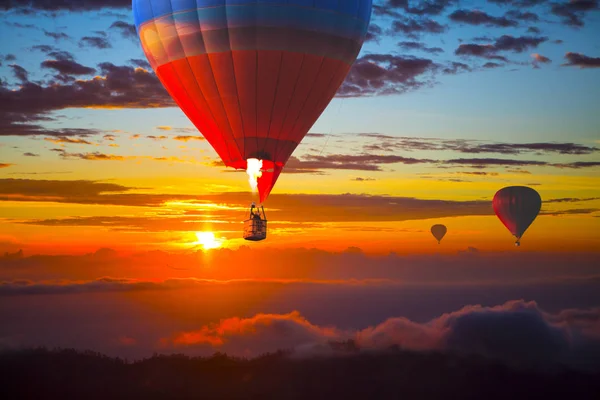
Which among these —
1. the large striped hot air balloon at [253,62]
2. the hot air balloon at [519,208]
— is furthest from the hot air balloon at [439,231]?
the large striped hot air balloon at [253,62]

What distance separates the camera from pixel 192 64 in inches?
1420

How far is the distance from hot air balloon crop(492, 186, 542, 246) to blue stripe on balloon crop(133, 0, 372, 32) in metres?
41.3

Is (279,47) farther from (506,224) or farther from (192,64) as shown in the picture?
(506,224)

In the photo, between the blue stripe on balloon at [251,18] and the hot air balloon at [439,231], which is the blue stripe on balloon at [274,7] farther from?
the hot air balloon at [439,231]

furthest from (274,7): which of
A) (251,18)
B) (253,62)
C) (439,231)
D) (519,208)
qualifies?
(439,231)

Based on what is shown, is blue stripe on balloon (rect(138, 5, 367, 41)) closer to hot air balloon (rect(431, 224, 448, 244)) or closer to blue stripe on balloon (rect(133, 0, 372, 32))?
blue stripe on balloon (rect(133, 0, 372, 32))

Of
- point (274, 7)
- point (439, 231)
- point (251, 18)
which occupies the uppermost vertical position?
point (274, 7)

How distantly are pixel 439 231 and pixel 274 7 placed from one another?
67375 millimetres

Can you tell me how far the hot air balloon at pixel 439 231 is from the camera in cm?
9838

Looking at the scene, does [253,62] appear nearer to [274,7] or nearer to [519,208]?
[274,7]

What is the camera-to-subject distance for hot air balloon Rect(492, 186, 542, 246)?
244 feet

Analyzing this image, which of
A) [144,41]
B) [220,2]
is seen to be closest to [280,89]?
[220,2]

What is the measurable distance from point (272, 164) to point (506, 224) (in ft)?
141

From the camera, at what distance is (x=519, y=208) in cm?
7462
